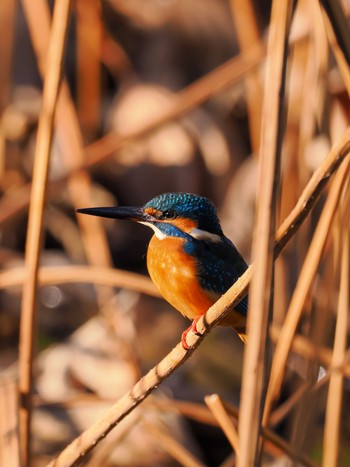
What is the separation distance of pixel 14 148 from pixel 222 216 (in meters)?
1.34

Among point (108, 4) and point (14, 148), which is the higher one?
point (108, 4)

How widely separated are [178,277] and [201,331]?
49cm

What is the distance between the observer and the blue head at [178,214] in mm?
2234

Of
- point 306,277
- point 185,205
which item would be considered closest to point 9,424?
point 185,205

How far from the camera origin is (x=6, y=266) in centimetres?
480

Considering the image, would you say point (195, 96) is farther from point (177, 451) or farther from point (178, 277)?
point (177, 451)

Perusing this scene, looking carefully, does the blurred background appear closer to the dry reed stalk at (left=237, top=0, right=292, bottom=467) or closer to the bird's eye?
the bird's eye

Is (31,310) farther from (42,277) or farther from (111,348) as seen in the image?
(111,348)

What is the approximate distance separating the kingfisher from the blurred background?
11.3 inches

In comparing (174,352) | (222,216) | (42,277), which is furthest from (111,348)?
(174,352)

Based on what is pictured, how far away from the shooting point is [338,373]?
214cm

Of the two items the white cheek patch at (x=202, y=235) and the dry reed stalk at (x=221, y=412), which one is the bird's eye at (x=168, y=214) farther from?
the dry reed stalk at (x=221, y=412)

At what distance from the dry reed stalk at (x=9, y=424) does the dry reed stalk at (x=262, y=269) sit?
85cm

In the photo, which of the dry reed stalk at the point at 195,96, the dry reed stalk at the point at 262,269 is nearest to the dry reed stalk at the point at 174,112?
the dry reed stalk at the point at 195,96
